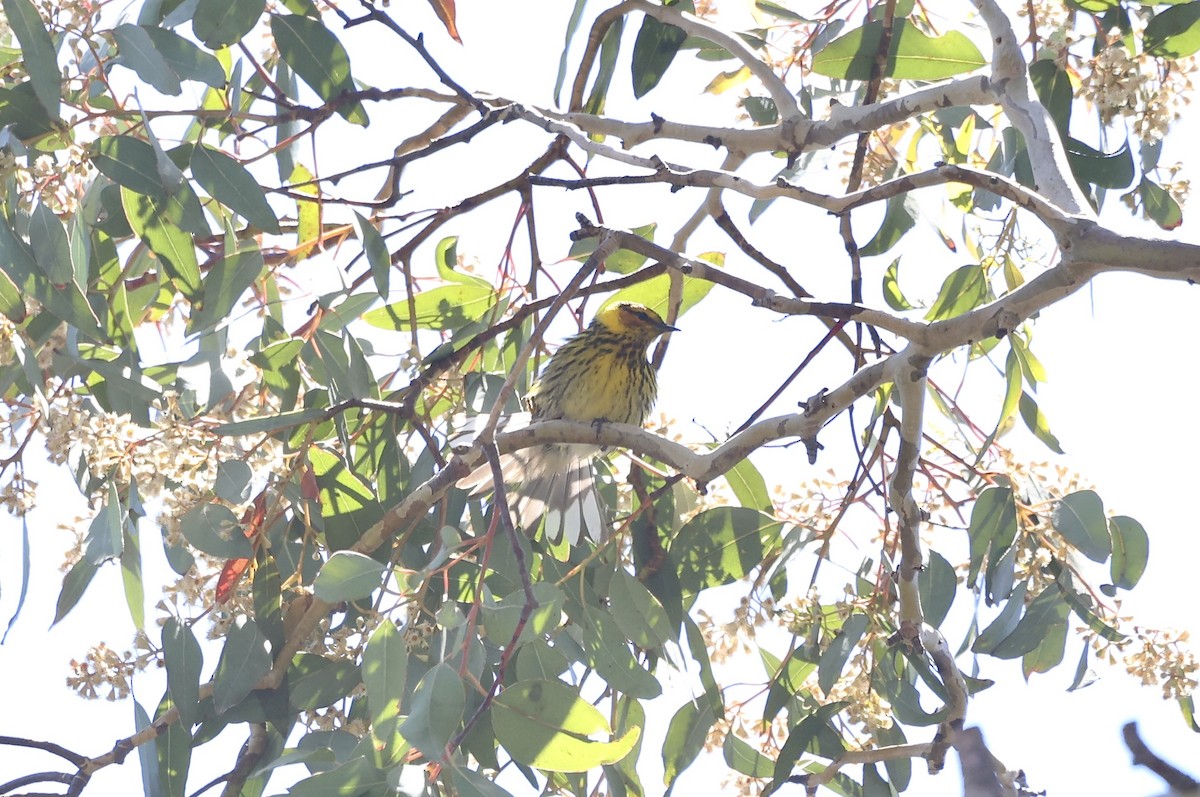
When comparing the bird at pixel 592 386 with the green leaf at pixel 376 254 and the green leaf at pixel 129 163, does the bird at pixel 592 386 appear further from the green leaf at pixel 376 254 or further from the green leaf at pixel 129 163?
the green leaf at pixel 129 163

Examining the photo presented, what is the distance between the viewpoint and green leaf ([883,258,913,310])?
130 inches

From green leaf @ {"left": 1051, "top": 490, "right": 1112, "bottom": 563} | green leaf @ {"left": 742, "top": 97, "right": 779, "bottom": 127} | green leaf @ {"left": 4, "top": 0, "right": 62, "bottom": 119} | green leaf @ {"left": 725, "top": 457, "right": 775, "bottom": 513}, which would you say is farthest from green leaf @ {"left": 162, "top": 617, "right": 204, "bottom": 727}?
green leaf @ {"left": 742, "top": 97, "right": 779, "bottom": 127}

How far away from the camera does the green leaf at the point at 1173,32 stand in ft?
8.55

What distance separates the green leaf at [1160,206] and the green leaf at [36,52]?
239 cm

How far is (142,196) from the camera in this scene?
282cm

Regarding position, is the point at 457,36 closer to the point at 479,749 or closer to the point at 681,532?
the point at 681,532

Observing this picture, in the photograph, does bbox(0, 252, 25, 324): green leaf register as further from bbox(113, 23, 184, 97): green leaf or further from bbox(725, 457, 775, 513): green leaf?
bbox(725, 457, 775, 513): green leaf

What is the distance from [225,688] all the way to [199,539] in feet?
1.26

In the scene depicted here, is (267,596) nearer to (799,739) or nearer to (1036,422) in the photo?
(799,739)

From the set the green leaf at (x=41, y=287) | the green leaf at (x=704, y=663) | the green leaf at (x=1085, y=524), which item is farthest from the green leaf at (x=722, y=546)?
the green leaf at (x=41, y=287)

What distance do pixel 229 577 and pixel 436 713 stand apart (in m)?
0.87

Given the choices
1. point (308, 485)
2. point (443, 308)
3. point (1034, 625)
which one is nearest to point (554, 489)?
point (443, 308)

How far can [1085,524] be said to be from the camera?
8.98 feet

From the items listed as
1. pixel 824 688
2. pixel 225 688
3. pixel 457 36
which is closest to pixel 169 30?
pixel 457 36
